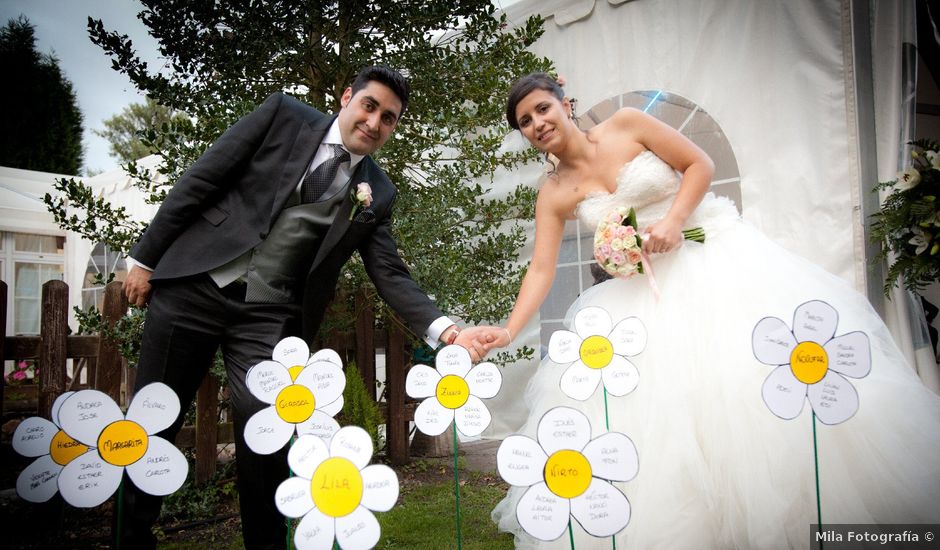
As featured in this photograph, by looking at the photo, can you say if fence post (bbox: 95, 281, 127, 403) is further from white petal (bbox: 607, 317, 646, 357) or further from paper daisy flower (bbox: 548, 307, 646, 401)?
white petal (bbox: 607, 317, 646, 357)

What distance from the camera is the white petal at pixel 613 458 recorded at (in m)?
1.50

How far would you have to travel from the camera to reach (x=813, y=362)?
1.69m

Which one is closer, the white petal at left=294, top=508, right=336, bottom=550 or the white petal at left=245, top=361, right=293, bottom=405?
the white petal at left=294, top=508, right=336, bottom=550

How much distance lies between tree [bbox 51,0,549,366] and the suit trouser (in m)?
1.13

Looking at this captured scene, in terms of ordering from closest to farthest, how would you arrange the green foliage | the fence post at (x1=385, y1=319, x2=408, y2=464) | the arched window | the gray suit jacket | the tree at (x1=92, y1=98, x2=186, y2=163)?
the gray suit jacket → the green foliage → the arched window → the fence post at (x1=385, y1=319, x2=408, y2=464) → the tree at (x1=92, y1=98, x2=186, y2=163)

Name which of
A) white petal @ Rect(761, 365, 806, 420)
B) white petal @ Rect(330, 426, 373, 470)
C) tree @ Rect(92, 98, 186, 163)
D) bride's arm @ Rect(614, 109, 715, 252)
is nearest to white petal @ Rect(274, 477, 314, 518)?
white petal @ Rect(330, 426, 373, 470)

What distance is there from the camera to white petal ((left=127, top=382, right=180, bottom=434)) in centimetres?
151

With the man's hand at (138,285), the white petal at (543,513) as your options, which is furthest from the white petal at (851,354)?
the man's hand at (138,285)

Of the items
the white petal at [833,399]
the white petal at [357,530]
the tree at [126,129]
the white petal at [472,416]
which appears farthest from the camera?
the tree at [126,129]

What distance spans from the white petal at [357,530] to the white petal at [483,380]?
69cm

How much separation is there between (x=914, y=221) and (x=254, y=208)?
124 inches

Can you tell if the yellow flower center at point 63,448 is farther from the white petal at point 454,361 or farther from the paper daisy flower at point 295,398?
the white petal at point 454,361

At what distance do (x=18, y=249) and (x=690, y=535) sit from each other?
8.15 metres

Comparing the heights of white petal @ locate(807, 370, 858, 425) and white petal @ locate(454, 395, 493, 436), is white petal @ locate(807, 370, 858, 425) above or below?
above
